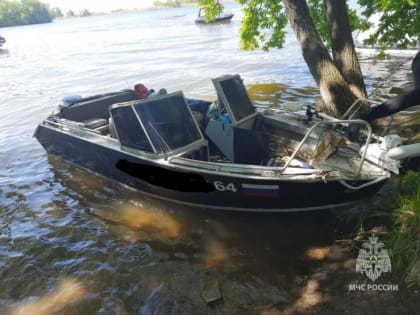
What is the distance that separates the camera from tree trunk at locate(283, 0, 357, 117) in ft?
25.9

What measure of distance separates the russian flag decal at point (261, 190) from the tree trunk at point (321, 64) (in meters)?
3.99

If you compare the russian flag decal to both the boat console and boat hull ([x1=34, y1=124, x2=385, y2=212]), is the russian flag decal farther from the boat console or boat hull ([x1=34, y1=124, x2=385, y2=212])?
the boat console

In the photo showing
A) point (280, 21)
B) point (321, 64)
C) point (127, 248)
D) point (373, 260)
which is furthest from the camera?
point (280, 21)

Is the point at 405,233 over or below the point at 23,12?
below

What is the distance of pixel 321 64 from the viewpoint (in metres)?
8.04

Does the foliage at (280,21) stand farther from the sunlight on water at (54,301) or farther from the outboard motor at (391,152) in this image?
the sunlight on water at (54,301)

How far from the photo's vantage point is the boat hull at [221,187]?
4816 millimetres

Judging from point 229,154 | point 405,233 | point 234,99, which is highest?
point 234,99

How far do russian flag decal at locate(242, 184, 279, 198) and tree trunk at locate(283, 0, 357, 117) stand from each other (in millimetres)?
3988

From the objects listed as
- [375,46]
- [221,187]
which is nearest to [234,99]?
[221,187]

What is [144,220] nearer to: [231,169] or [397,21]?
[231,169]

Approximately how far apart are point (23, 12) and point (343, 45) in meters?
120

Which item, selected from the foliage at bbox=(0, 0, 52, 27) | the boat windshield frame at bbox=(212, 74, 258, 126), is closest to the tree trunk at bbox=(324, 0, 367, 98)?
the boat windshield frame at bbox=(212, 74, 258, 126)

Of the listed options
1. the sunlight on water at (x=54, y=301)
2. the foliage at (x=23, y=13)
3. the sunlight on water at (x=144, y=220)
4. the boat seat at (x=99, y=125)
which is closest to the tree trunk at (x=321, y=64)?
the sunlight on water at (x=144, y=220)
